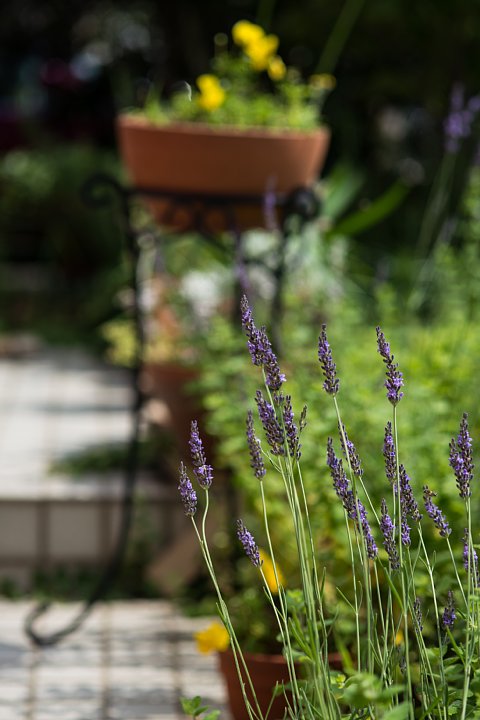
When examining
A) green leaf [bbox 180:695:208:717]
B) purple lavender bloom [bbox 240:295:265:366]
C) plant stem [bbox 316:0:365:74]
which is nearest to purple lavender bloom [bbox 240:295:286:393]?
purple lavender bloom [bbox 240:295:265:366]

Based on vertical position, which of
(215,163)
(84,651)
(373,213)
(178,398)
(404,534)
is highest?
(404,534)

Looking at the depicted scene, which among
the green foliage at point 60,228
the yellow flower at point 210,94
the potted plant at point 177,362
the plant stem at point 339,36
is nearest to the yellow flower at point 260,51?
the yellow flower at point 210,94

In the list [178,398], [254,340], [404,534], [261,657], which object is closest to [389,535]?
[404,534]

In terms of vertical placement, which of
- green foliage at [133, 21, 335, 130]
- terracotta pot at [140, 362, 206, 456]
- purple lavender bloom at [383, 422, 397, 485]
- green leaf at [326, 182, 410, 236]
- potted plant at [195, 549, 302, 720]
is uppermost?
purple lavender bloom at [383, 422, 397, 485]

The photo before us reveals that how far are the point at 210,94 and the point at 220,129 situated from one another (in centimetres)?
9

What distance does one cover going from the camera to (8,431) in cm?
466

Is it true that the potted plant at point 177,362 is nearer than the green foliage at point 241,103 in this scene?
No

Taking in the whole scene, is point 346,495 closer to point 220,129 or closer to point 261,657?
point 261,657

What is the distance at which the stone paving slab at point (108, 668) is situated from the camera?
2.70m

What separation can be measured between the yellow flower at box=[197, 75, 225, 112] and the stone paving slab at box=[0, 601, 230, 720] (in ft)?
4.26

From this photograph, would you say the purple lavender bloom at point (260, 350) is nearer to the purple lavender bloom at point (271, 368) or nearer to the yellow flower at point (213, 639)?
the purple lavender bloom at point (271, 368)

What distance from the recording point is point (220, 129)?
324 centimetres

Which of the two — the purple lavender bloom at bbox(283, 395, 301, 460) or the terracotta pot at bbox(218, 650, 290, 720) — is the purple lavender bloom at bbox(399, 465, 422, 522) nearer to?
the purple lavender bloom at bbox(283, 395, 301, 460)

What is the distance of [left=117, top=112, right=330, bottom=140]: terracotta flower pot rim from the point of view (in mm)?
3195
